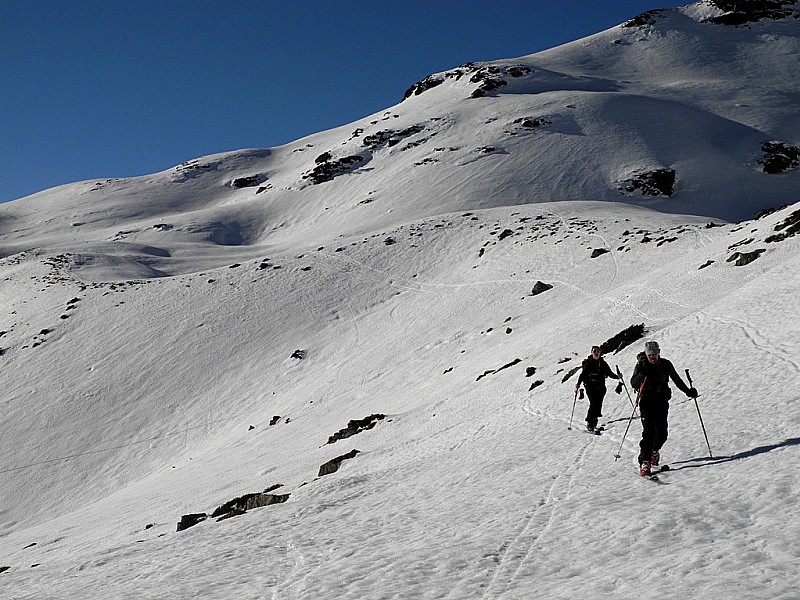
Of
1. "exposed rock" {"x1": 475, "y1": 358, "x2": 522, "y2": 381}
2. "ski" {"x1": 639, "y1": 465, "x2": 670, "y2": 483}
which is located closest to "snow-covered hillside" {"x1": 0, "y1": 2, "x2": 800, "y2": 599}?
"ski" {"x1": 639, "y1": 465, "x2": 670, "y2": 483}

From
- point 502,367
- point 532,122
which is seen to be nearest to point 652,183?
point 532,122

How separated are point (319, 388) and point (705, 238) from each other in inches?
921

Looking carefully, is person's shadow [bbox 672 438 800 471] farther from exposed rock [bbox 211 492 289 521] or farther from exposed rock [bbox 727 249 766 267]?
exposed rock [bbox 727 249 766 267]

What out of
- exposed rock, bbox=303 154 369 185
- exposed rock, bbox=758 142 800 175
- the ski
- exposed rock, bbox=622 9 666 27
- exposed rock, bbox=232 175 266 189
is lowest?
the ski

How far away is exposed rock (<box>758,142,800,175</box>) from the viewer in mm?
80625

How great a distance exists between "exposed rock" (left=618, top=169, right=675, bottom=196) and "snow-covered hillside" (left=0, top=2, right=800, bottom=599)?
27.8 inches

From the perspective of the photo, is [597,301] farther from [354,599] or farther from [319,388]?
[354,599]

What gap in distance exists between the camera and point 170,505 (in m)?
18.3

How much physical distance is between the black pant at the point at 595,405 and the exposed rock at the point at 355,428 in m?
9.59

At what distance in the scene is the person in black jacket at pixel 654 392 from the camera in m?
9.75

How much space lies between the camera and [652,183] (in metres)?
76.2

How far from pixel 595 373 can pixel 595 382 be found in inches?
9.5

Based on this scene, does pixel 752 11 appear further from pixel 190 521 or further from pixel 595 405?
pixel 190 521

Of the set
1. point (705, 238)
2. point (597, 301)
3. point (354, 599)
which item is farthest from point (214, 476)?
point (705, 238)
